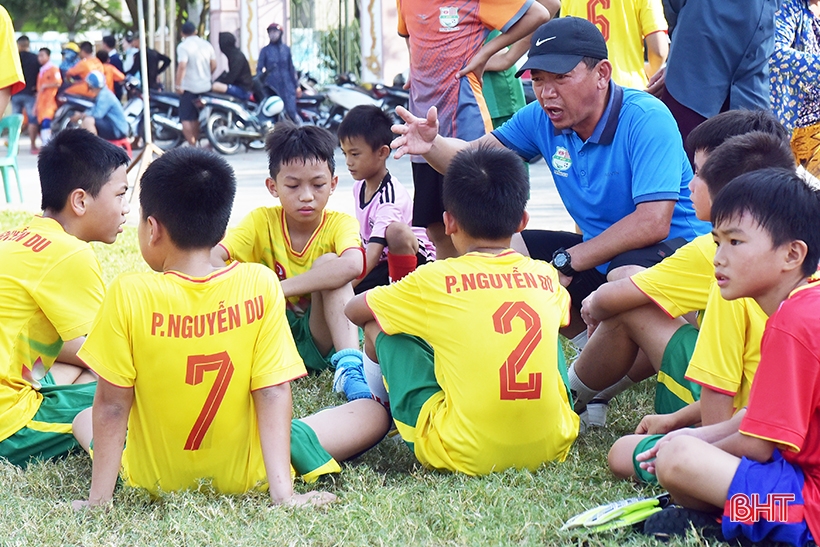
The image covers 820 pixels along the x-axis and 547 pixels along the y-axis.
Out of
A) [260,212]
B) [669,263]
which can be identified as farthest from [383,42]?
[669,263]

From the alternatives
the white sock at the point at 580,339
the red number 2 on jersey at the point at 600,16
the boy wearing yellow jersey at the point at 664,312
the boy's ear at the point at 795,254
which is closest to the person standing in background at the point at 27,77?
the red number 2 on jersey at the point at 600,16

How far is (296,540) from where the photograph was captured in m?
2.35

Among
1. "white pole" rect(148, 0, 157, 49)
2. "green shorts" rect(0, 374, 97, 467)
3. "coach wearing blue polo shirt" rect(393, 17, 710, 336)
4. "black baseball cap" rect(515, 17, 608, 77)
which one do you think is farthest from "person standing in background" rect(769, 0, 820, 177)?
"white pole" rect(148, 0, 157, 49)

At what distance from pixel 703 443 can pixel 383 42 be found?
57.8ft

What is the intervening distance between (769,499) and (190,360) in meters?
1.43

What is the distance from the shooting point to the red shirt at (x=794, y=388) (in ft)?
6.68

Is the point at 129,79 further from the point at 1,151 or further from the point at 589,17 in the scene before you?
the point at 589,17

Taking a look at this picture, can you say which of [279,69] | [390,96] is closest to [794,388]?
[279,69]

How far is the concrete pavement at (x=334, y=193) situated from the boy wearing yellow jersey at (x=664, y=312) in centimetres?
433

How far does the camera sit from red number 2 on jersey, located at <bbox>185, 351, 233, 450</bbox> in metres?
2.51

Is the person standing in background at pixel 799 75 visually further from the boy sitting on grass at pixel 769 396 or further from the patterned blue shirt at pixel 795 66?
the boy sitting on grass at pixel 769 396

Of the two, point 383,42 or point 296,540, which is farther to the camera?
point 383,42

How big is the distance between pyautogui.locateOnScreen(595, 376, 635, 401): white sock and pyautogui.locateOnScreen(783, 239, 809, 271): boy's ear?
1233 millimetres

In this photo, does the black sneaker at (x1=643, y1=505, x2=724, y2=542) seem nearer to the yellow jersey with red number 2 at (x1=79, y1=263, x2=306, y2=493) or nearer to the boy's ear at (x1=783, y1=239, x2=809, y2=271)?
the boy's ear at (x1=783, y1=239, x2=809, y2=271)
